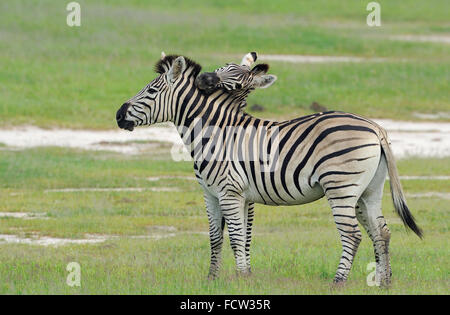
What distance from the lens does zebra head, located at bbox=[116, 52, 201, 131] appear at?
32.9 feet

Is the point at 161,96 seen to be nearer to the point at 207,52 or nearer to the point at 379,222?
the point at 379,222

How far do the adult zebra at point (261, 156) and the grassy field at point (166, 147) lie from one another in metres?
0.68

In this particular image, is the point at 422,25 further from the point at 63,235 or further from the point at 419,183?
the point at 63,235

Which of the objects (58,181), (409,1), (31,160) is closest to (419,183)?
(58,181)

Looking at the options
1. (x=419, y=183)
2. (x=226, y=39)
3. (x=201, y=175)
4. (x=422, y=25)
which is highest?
(x=422, y=25)

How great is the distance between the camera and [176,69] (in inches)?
392

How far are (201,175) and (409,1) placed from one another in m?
44.3

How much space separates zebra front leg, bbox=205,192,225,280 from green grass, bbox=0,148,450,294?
7.5 inches

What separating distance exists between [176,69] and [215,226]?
6.06ft

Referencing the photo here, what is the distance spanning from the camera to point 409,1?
5175 centimetres

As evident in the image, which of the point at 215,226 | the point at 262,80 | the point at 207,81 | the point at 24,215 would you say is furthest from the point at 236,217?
the point at 24,215

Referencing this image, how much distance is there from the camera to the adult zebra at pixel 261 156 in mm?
9203

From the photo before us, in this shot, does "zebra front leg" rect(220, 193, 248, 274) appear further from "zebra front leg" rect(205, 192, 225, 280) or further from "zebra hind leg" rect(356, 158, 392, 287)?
"zebra hind leg" rect(356, 158, 392, 287)

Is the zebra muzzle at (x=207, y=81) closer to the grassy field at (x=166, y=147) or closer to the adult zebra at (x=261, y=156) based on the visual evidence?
the adult zebra at (x=261, y=156)
